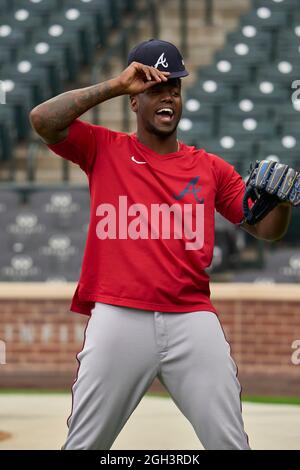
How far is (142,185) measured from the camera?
3383mm

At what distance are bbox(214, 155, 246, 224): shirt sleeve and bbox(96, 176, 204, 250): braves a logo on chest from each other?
0.62 ft

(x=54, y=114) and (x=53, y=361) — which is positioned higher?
(x=54, y=114)

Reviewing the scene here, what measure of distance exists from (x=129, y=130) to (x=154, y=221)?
7741 millimetres

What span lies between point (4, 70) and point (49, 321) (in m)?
4.25

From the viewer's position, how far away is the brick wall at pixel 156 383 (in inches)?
314

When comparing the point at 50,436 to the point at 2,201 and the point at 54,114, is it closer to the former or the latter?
the point at 54,114

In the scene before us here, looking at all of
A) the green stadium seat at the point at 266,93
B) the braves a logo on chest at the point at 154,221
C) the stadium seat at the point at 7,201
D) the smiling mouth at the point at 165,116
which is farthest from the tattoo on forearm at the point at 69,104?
the green stadium seat at the point at 266,93

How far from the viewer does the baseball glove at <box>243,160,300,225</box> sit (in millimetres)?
3307

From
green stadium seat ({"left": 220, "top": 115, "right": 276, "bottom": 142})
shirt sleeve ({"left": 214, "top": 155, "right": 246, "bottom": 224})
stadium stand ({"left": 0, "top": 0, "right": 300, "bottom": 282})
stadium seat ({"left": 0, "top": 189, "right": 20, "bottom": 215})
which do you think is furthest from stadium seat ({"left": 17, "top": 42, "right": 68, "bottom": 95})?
shirt sleeve ({"left": 214, "top": 155, "right": 246, "bottom": 224})

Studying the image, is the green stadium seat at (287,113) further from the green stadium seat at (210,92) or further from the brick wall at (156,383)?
the brick wall at (156,383)

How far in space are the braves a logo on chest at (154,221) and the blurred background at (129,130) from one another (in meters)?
4.54

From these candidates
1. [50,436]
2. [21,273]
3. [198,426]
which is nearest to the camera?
[198,426]

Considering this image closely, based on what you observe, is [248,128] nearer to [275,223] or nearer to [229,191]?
[229,191]
